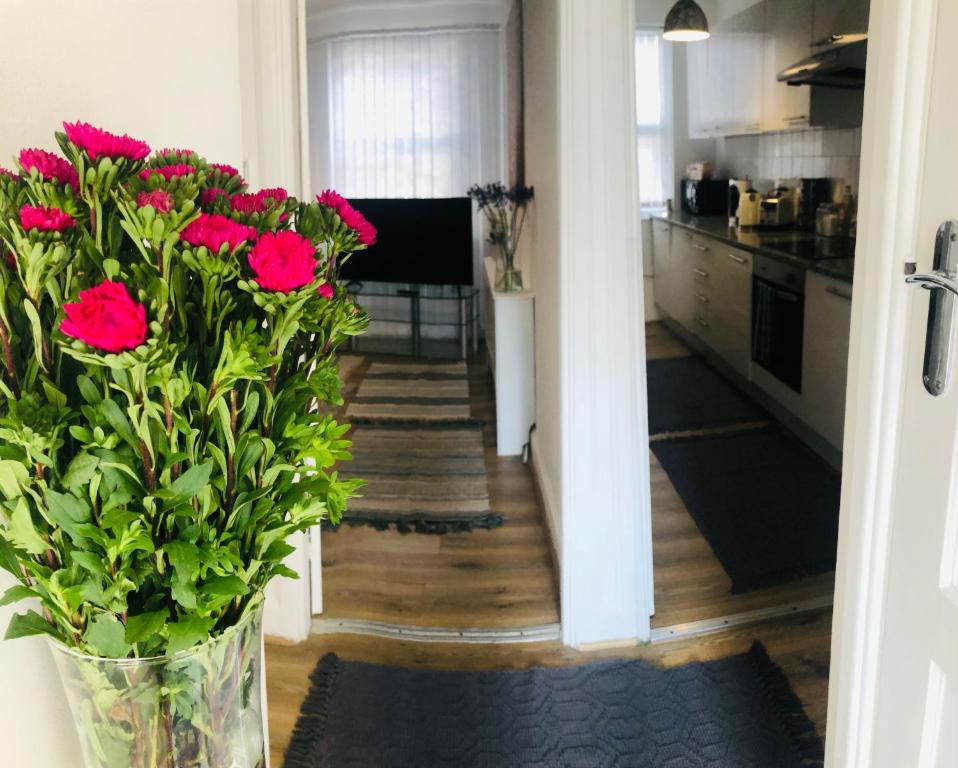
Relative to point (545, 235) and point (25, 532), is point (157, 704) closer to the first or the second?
point (25, 532)

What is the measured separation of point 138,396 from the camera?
633mm

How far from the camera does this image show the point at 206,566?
2.29 feet

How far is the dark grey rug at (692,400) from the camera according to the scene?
468 cm

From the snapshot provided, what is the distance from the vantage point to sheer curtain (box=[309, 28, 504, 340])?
21.8 feet

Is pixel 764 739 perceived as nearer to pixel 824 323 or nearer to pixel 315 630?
pixel 315 630

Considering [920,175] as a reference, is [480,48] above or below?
above

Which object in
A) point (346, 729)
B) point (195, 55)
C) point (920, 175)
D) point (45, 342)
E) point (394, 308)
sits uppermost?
point (195, 55)

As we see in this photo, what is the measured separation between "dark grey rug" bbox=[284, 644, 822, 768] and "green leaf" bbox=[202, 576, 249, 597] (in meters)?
1.53

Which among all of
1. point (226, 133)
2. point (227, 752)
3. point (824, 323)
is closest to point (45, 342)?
point (227, 752)

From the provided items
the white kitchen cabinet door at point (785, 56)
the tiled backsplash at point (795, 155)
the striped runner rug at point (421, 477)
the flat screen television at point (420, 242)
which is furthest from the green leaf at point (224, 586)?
the flat screen television at point (420, 242)

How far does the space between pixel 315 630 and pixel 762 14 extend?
179 inches

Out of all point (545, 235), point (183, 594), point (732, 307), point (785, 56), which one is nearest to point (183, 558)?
point (183, 594)

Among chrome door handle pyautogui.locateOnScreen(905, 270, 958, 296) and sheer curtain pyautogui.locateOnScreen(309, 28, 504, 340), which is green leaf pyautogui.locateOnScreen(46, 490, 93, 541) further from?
sheer curtain pyautogui.locateOnScreen(309, 28, 504, 340)

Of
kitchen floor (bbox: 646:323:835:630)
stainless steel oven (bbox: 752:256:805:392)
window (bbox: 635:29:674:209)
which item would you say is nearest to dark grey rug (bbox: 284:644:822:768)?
kitchen floor (bbox: 646:323:835:630)
